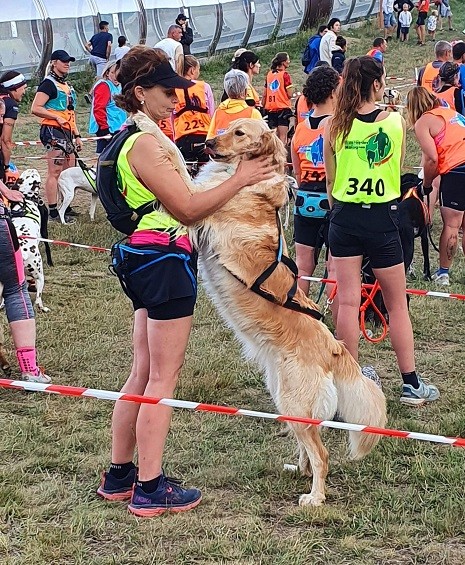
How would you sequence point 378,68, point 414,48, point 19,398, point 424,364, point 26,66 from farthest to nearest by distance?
1. point 414,48
2. point 26,66
3. point 424,364
4. point 19,398
5. point 378,68

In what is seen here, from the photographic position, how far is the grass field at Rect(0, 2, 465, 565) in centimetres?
342

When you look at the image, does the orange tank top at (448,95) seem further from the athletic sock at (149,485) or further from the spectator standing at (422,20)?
the spectator standing at (422,20)

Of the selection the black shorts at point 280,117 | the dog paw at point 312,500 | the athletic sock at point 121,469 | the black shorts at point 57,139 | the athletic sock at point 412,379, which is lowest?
the athletic sock at point 412,379

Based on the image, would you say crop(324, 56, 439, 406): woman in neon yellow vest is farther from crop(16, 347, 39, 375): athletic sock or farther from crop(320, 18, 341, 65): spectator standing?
crop(320, 18, 341, 65): spectator standing

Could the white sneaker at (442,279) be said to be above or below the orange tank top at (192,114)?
below

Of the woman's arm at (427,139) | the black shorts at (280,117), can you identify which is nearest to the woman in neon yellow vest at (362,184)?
the woman's arm at (427,139)

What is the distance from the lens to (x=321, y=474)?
385 cm

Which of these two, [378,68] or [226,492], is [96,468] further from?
[378,68]

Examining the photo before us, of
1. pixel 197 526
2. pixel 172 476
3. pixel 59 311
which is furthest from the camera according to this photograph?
pixel 59 311

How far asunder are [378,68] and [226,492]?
7.90 ft

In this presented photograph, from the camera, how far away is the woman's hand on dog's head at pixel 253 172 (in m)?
3.49

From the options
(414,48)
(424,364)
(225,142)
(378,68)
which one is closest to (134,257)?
(225,142)

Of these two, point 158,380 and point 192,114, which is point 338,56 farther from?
point 158,380

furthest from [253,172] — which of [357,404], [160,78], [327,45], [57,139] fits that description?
[327,45]
